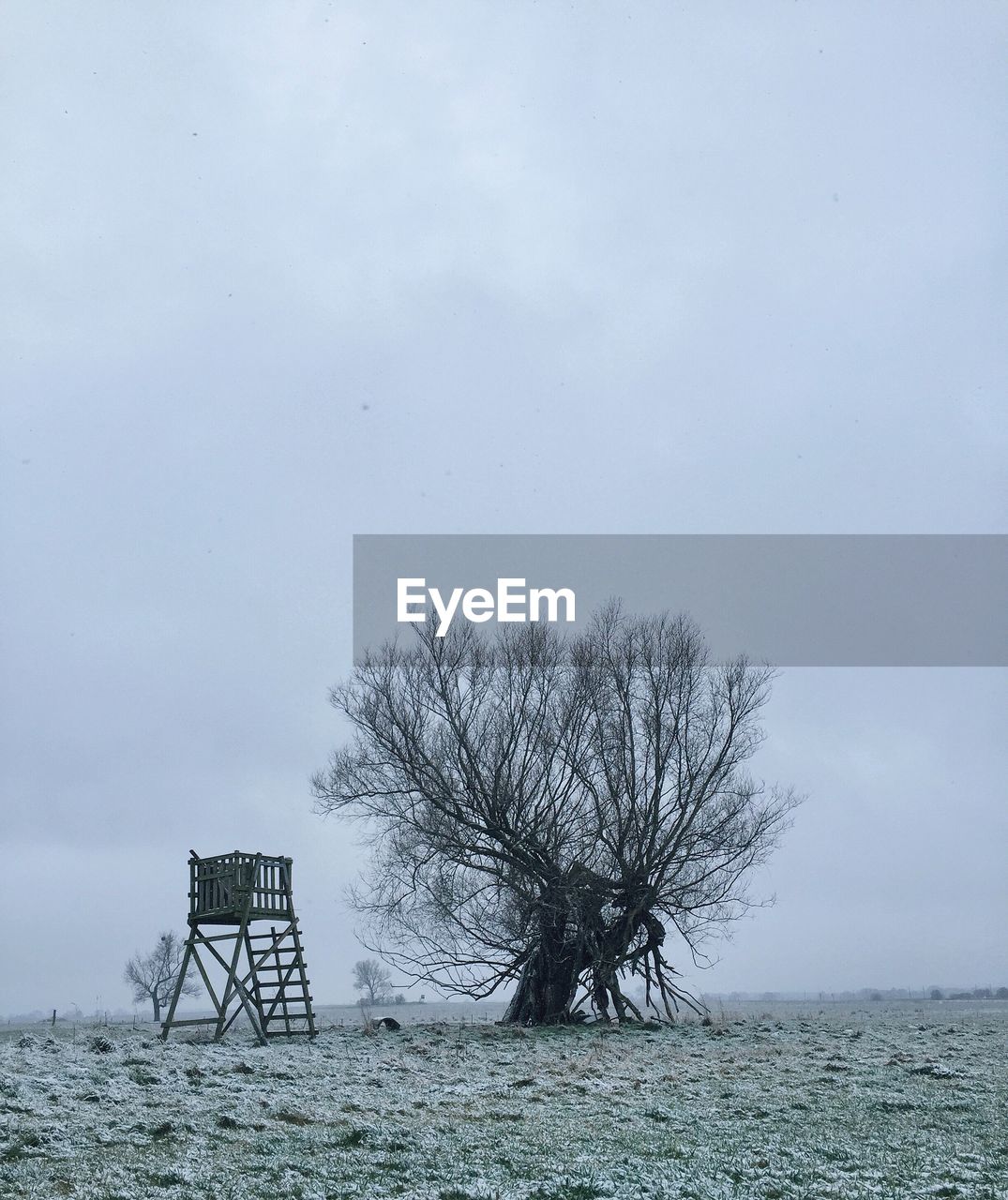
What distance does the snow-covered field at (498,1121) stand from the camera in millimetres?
9500

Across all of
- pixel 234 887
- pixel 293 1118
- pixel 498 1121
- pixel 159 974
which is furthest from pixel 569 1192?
pixel 159 974

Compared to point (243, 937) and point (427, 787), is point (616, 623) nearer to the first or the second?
point (427, 787)

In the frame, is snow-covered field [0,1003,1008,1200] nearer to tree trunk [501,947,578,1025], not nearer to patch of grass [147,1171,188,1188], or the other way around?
patch of grass [147,1171,188,1188]

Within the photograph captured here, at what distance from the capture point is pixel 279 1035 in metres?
26.7

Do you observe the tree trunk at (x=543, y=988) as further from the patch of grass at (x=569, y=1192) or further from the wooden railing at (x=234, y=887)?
the patch of grass at (x=569, y=1192)

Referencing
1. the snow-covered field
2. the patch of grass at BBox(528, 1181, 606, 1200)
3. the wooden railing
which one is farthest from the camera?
the wooden railing

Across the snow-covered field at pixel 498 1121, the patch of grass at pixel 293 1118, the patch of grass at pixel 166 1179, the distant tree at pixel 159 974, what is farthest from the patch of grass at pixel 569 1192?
the distant tree at pixel 159 974

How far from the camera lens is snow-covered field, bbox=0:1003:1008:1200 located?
9.50m

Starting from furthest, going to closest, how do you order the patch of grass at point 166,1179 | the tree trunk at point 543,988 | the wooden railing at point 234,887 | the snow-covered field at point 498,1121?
the tree trunk at point 543,988 → the wooden railing at point 234,887 → the snow-covered field at point 498,1121 → the patch of grass at point 166,1179

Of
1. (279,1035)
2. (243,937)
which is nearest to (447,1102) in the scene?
(243,937)

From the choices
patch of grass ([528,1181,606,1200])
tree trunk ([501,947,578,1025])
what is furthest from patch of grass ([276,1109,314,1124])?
tree trunk ([501,947,578,1025])

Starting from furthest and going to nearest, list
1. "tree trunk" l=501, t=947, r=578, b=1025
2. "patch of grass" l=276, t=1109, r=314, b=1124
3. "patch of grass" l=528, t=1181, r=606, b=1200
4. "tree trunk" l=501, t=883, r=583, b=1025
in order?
"tree trunk" l=501, t=947, r=578, b=1025 < "tree trunk" l=501, t=883, r=583, b=1025 < "patch of grass" l=276, t=1109, r=314, b=1124 < "patch of grass" l=528, t=1181, r=606, b=1200

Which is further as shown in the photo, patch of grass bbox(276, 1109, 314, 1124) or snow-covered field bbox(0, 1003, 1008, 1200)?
patch of grass bbox(276, 1109, 314, 1124)

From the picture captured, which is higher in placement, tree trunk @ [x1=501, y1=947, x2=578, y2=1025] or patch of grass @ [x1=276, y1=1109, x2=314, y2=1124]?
patch of grass @ [x1=276, y1=1109, x2=314, y2=1124]
